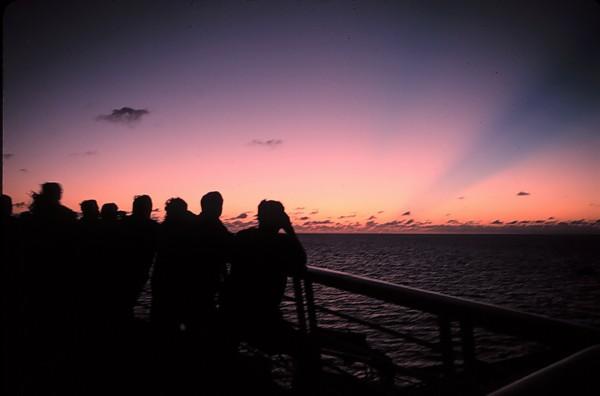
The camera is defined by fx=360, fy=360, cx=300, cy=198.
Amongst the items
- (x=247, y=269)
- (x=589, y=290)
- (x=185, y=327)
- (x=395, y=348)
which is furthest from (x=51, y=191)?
(x=589, y=290)

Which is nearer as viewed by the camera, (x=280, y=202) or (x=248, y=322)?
(x=248, y=322)

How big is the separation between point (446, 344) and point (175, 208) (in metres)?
3.23

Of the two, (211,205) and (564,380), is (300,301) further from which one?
(564,380)

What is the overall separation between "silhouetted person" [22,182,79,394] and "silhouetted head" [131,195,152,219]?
3.94 ft

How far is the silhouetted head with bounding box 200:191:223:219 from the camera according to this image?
3701 millimetres

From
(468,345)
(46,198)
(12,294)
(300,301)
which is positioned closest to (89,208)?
(46,198)

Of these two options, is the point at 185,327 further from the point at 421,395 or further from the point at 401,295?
the point at 401,295

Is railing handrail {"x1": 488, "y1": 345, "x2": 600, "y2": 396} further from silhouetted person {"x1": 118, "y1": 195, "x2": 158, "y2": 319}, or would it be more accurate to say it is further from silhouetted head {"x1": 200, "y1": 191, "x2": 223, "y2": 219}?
silhouetted person {"x1": 118, "y1": 195, "x2": 158, "y2": 319}

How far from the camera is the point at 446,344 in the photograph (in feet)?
6.13

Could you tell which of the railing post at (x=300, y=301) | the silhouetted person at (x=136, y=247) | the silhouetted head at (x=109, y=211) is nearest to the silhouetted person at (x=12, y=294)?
the silhouetted head at (x=109, y=211)

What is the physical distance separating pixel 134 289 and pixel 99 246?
0.69 metres

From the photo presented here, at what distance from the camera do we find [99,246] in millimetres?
4500

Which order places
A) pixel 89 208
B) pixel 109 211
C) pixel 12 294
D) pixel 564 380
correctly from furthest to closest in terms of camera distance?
pixel 89 208
pixel 109 211
pixel 12 294
pixel 564 380

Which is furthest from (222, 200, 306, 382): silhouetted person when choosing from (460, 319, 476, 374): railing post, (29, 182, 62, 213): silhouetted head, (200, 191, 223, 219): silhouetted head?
(29, 182, 62, 213): silhouetted head
